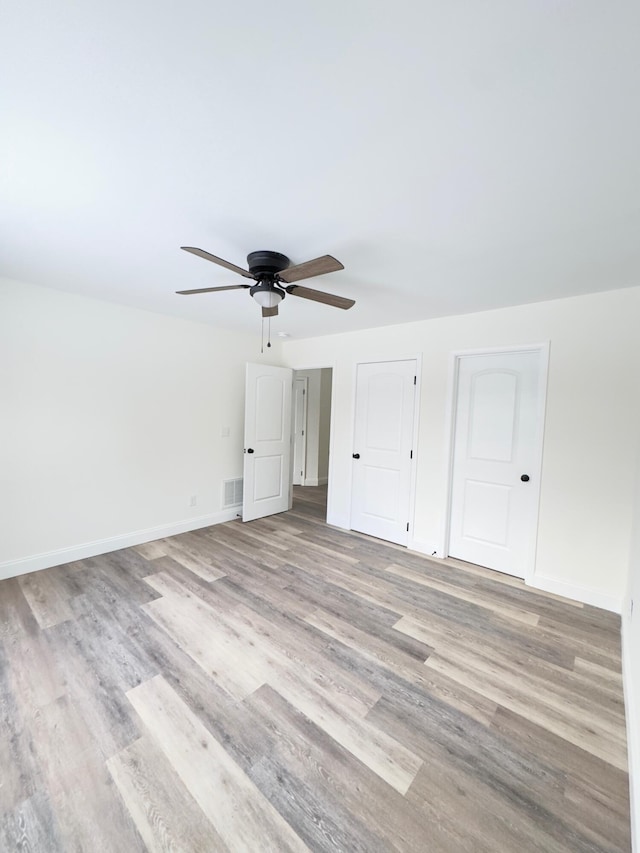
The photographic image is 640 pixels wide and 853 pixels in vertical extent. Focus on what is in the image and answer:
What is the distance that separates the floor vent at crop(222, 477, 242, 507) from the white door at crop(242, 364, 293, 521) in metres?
0.23

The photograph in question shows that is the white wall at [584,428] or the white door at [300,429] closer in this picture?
the white wall at [584,428]

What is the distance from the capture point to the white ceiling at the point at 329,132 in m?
0.85

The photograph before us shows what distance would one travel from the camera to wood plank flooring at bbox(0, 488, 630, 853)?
3.98 ft

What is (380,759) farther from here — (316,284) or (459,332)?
(459,332)

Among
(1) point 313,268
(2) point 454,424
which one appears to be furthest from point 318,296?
(2) point 454,424

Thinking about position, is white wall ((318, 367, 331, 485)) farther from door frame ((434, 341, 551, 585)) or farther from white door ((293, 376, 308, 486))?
door frame ((434, 341, 551, 585))

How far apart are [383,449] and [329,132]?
3068 millimetres

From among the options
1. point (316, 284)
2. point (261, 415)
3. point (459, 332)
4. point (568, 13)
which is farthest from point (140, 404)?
point (568, 13)

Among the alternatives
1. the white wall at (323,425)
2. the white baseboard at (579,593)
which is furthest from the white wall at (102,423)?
the white baseboard at (579,593)

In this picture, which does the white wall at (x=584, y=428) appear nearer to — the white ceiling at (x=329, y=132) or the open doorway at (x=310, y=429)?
the white ceiling at (x=329, y=132)

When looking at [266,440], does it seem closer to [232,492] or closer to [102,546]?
[232,492]

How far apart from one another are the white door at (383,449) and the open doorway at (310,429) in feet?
7.73

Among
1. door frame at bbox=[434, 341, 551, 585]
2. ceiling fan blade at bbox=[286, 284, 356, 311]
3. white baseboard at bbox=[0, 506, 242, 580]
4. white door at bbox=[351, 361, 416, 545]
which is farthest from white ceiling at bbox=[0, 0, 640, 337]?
white baseboard at bbox=[0, 506, 242, 580]

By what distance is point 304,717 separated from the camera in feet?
5.34
